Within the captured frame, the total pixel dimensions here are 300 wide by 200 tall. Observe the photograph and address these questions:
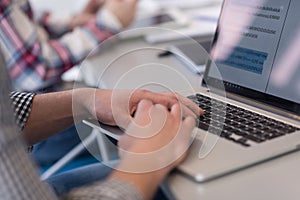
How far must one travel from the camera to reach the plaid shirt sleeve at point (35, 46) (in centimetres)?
117

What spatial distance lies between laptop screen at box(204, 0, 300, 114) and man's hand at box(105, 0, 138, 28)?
52 centimetres

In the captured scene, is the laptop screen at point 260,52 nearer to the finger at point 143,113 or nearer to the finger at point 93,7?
the finger at point 143,113

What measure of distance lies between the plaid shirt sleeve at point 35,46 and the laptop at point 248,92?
494 mm

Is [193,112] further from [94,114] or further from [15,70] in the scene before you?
[15,70]

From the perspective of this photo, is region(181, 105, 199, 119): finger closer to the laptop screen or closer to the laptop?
the laptop

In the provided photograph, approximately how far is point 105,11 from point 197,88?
1.87 feet

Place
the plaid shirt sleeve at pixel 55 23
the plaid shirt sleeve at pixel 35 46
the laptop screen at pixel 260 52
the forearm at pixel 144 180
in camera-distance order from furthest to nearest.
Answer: the plaid shirt sleeve at pixel 55 23, the plaid shirt sleeve at pixel 35 46, the laptop screen at pixel 260 52, the forearm at pixel 144 180

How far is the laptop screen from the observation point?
77 centimetres

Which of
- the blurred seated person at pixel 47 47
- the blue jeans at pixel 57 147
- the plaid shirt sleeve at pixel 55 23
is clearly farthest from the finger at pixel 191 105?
the plaid shirt sleeve at pixel 55 23

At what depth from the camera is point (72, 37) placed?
4.37 feet

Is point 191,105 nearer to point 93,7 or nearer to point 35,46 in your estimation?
point 35,46

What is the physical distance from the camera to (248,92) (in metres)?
0.83

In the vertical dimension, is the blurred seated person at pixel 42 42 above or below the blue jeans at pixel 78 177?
above

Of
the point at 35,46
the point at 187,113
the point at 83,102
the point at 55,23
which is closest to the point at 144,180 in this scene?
the point at 187,113
